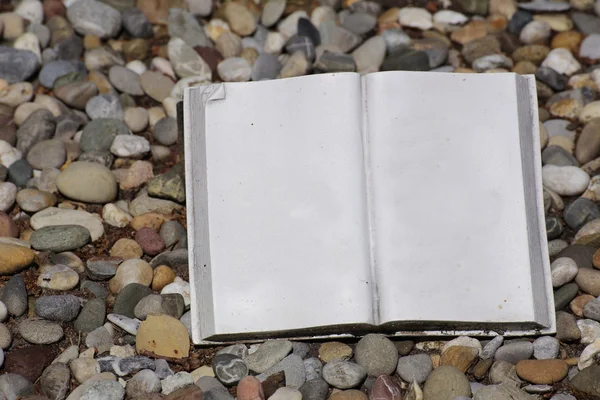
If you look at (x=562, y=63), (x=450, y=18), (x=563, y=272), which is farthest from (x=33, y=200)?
(x=562, y=63)

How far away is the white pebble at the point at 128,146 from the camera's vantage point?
2955 millimetres

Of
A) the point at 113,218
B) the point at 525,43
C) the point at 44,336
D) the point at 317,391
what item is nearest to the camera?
the point at 317,391

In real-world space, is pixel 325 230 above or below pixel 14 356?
above

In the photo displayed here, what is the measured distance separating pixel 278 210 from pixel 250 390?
50 cm

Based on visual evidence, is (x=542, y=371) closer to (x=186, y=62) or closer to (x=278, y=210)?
(x=278, y=210)

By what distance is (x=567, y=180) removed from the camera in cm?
281

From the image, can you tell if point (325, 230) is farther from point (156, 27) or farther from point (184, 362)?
point (156, 27)

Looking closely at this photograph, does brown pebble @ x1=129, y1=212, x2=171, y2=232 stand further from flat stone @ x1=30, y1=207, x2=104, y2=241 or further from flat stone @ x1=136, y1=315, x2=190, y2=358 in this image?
flat stone @ x1=136, y1=315, x2=190, y2=358

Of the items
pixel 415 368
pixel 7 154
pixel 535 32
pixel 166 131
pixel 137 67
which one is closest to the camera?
pixel 415 368

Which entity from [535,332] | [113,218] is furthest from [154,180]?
[535,332]

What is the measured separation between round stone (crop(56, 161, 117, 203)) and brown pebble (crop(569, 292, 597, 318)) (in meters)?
1.55

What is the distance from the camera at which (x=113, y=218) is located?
2766 mm

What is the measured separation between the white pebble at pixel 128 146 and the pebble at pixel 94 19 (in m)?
0.72

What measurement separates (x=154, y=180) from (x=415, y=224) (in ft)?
3.25
